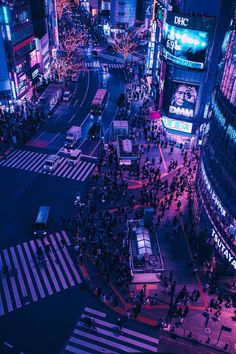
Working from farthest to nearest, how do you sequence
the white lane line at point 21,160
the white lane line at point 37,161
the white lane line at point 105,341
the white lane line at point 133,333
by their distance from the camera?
the white lane line at point 21,160 → the white lane line at point 37,161 → the white lane line at point 133,333 → the white lane line at point 105,341

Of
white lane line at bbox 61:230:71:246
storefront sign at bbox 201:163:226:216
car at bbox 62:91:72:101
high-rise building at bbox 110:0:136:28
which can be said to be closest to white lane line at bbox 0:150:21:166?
white lane line at bbox 61:230:71:246

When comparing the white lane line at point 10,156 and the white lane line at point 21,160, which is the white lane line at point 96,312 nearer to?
the white lane line at point 21,160

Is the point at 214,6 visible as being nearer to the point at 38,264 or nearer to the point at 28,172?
the point at 28,172

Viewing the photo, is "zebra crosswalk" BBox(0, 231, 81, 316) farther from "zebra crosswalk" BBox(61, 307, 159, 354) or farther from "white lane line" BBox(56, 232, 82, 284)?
"zebra crosswalk" BBox(61, 307, 159, 354)

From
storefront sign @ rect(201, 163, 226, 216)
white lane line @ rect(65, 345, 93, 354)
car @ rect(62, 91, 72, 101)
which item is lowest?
white lane line @ rect(65, 345, 93, 354)

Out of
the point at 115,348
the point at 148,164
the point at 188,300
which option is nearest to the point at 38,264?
the point at 115,348

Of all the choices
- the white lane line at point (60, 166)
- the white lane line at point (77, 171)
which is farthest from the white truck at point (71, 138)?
the white lane line at point (77, 171)
